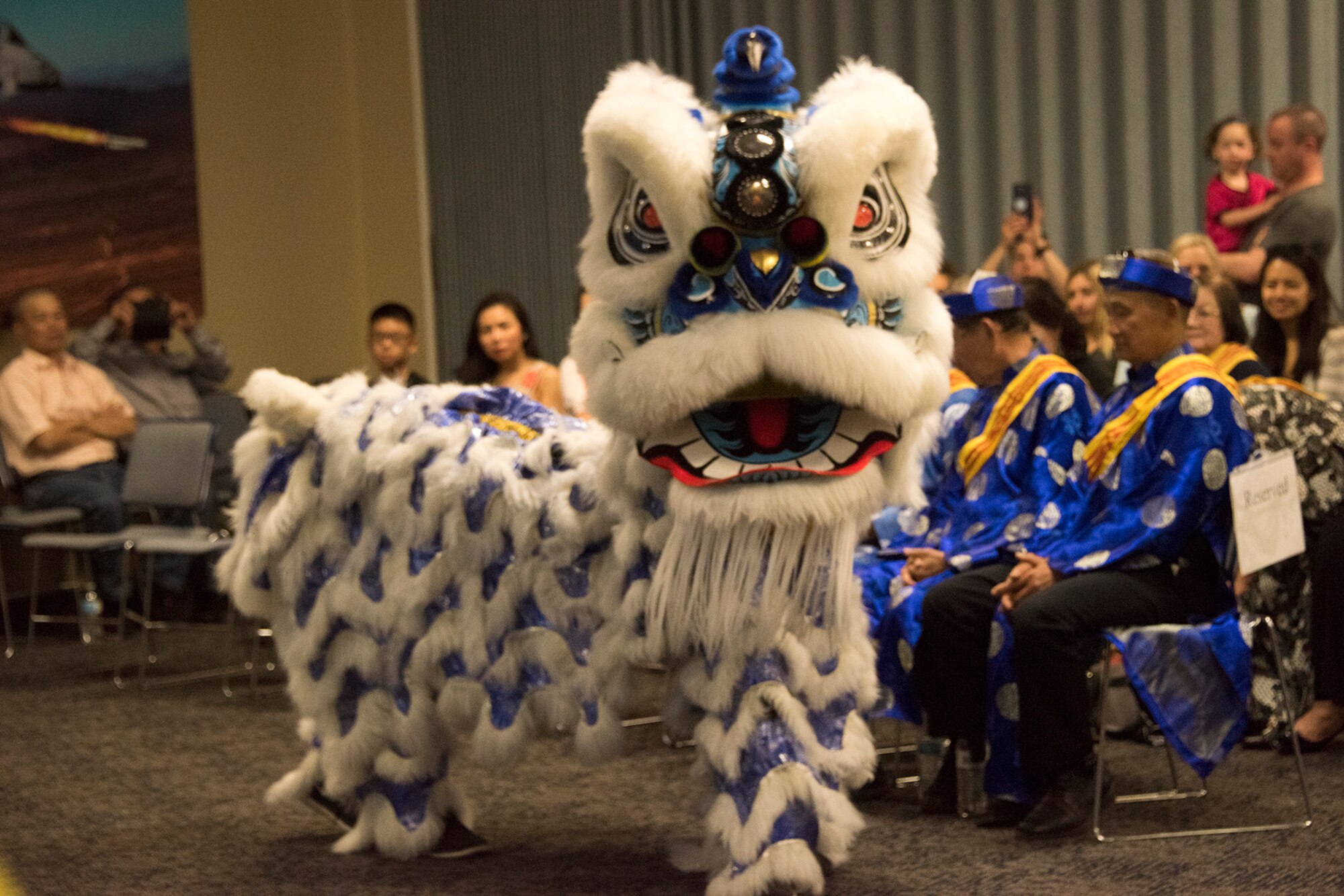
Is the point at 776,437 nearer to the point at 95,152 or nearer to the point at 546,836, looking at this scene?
the point at 546,836

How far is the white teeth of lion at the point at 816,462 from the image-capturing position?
2.67 m

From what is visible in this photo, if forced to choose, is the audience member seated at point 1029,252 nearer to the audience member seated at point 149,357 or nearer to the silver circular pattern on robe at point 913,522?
the silver circular pattern on robe at point 913,522

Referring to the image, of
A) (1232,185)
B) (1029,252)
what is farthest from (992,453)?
(1232,185)

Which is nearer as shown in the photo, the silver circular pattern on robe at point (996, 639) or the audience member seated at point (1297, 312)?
the silver circular pattern on robe at point (996, 639)

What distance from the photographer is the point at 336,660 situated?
328 cm

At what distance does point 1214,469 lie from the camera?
341 cm

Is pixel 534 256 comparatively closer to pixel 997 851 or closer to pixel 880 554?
pixel 880 554

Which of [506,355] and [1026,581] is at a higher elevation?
[506,355]

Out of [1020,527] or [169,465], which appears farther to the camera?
[169,465]

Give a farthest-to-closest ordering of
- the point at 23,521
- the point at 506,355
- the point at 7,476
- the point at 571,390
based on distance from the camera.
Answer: the point at 7,476, the point at 23,521, the point at 506,355, the point at 571,390

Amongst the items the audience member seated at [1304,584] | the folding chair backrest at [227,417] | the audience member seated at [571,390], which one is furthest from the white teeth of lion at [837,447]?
the folding chair backrest at [227,417]

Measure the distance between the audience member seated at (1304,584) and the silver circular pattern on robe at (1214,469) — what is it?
0.71 m

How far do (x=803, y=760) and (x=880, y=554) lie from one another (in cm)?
138

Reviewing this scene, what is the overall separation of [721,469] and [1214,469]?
1.31 metres
